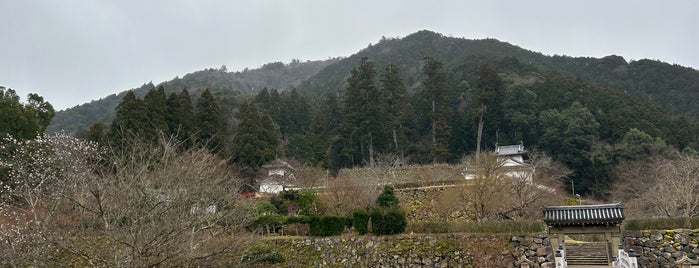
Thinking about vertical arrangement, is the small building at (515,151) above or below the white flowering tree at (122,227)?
below

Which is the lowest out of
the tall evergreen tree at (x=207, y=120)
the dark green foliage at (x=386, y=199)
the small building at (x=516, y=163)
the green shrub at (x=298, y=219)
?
the green shrub at (x=298, y=219)

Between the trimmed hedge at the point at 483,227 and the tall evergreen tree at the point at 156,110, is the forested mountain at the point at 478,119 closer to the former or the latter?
the tall evergreen tree at the point at 156,110

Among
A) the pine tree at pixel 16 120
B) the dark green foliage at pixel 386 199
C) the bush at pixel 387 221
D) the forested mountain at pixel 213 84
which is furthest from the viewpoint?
the forested mountain at pixel 213 84

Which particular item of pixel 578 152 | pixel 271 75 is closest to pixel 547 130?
pixel 578 152

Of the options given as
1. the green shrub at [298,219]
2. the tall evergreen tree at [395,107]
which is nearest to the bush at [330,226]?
the green shrub at [298,219]

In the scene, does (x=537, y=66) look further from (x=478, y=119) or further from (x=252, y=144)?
(x=252, y=144)

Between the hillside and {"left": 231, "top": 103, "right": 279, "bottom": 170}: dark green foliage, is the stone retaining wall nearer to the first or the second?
{"left": 231, "top": 103, "right": 279, "bottom": 170}: dark green foliage

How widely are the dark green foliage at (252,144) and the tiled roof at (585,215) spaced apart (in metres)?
19.8

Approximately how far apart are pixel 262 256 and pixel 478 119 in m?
27.3

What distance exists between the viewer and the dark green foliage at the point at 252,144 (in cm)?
3127

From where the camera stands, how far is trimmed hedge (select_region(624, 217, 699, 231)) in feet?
50.9

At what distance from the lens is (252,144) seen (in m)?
31.8

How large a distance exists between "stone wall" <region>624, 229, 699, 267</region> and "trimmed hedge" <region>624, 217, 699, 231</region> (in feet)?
0.49

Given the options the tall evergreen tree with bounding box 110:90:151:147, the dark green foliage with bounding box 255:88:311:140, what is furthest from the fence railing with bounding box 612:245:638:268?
the dark green foliage with bounding box 255:88:311:140
